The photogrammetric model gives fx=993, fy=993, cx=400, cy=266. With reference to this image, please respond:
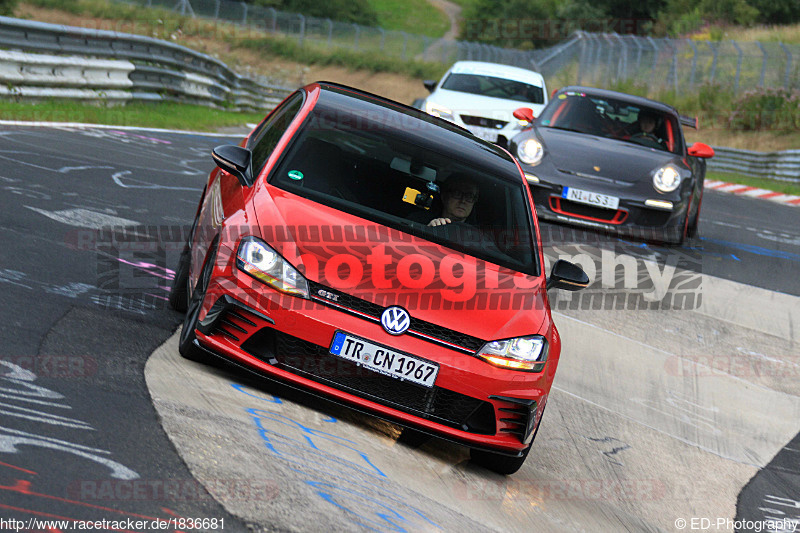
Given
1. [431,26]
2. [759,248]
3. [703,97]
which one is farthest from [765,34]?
[431,26]

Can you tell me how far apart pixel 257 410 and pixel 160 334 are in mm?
1190

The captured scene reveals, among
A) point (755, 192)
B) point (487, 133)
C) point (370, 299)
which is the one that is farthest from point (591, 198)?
point (755, 192)

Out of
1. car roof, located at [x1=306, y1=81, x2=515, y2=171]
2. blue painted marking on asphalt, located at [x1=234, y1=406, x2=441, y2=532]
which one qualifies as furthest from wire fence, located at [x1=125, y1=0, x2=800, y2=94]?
blue painted marking on asphalt, located at [x1=234, y1=406, x2=441, y2=532]

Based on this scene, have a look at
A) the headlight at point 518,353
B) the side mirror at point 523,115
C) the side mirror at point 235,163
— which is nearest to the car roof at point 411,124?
the side mirror at point 235,163

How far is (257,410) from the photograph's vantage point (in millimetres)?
4543

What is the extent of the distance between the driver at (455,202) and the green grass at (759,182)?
18.7 meters

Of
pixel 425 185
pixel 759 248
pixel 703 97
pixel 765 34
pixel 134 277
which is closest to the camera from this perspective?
pixel 425 185

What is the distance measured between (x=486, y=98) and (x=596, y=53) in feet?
90.8

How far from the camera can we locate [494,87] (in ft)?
54.6

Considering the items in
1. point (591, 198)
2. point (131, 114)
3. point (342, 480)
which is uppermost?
point (342, 480)

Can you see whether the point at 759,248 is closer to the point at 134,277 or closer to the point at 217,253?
the point at 134,277

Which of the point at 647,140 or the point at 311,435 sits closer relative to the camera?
the point at 311,435

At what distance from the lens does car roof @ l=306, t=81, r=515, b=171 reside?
597cm

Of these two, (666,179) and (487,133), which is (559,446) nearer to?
(666,179)
